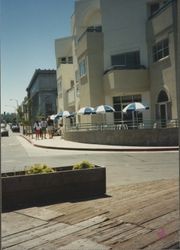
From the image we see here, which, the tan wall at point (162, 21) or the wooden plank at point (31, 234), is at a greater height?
the tan wall at point (162, 21)

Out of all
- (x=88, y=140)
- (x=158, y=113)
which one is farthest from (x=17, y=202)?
(x=158, y=113)

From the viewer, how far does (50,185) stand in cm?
777

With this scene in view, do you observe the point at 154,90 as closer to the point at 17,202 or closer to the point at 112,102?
the point at 112,102

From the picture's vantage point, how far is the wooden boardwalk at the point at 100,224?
529cm

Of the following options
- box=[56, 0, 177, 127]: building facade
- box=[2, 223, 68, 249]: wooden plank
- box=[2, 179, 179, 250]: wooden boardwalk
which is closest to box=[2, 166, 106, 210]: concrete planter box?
box=[2, 179, 179, 250]: wooden boardwalk

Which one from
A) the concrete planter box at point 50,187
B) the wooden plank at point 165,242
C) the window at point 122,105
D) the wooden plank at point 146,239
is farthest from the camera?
the window at point 122,105

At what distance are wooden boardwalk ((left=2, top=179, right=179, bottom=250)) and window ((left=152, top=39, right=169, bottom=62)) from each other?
22.1 meters

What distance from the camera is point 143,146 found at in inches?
966

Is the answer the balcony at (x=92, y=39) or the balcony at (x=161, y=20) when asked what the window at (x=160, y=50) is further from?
the balcony at (x=92, y=39)

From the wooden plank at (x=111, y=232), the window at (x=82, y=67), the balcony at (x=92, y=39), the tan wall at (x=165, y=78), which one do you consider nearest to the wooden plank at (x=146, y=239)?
the wooden plank at (x=111, y=232)

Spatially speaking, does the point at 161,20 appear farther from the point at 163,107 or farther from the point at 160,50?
the point at 163,107

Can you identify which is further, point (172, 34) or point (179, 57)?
point (172, 34)

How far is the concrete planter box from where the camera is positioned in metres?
7.44

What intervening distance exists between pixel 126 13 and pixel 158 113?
8.03m
